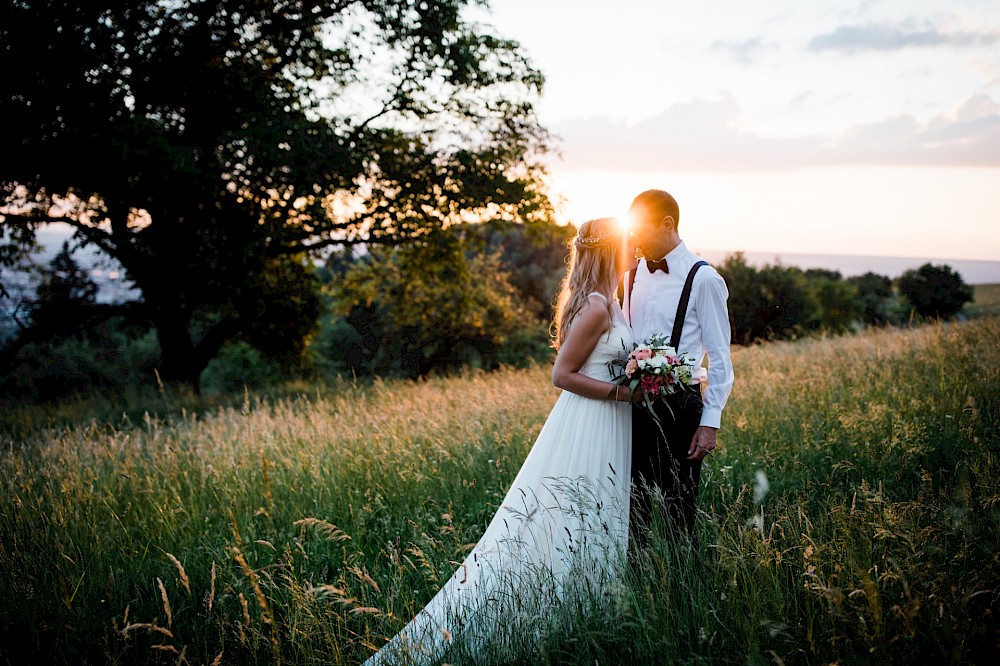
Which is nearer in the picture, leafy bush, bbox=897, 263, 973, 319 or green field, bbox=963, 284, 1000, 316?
green field, bbox=963, 284, 1000, 316

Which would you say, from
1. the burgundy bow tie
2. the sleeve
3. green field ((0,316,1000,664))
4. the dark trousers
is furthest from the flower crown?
green field ((0,316,1000,664))

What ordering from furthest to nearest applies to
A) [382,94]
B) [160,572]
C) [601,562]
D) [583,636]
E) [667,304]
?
[382,94], [160,572], [667,304], [601,562], [583,636]

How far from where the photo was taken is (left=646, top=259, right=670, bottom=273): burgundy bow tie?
3334 mm

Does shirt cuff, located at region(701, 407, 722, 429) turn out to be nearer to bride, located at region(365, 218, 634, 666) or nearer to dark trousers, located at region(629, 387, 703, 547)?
dark trousers, located at region(629, 387, 703, 547)

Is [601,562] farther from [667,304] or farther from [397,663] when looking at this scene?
[667,304]

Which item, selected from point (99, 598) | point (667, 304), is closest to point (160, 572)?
point (99, 598)

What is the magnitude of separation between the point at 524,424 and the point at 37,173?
10.5m

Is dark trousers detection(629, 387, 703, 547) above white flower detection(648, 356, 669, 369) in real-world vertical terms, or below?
below

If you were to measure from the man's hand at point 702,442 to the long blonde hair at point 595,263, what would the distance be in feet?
2.55

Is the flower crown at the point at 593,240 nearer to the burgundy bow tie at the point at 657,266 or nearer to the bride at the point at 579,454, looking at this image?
the bride at the point at 579,454

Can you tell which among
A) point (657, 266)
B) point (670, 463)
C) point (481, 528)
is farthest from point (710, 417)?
point (481, 528)

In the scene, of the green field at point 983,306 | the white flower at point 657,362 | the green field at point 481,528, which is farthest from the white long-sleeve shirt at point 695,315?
the green field at point 983,306

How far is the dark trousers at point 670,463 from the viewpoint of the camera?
126 inches

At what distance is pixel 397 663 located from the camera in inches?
98.0
